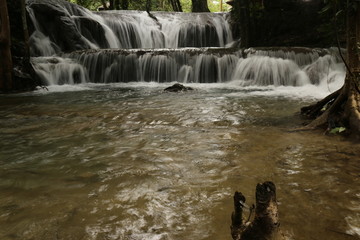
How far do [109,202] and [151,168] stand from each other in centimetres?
74

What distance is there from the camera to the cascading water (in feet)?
36.1

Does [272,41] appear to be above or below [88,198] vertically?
above

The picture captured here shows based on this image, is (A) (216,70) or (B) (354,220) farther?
(A) (216,70)

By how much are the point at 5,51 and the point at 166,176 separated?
8.39m

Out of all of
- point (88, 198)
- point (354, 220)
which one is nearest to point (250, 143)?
point (354, 220)

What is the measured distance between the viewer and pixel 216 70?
40.4 ft

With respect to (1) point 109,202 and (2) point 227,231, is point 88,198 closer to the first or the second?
(1) point 109,202

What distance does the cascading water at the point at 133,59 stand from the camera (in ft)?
36.1

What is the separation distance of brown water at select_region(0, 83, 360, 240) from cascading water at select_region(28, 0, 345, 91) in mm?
6263

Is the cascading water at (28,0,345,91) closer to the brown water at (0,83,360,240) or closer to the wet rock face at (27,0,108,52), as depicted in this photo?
the wet rock face at (27,0,108,52)

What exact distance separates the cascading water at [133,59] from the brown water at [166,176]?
20.5 feet

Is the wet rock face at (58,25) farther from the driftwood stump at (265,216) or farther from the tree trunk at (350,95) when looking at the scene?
the driftwood stump at (265,216)

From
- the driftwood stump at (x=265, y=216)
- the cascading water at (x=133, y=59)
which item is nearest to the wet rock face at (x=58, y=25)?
the cascading water at (x=133, y=59)

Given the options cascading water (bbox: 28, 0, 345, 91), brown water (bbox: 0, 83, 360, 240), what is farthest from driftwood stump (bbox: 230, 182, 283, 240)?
cascading water (bbox: 28, 0, 345, 91)
